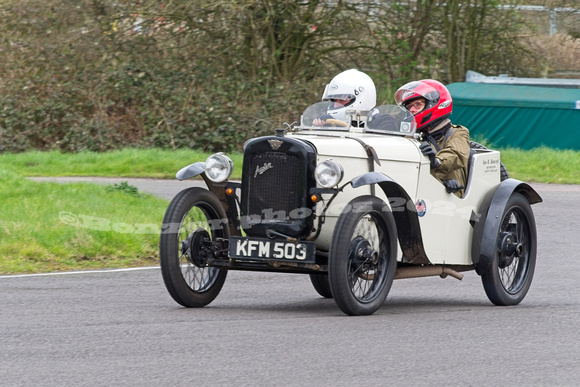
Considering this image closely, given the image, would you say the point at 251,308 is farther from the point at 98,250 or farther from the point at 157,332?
the point at 98,250

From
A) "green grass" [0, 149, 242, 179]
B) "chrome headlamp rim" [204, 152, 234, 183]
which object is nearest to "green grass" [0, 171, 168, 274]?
"chrome headlamp rim" [204, 152, 234, 183]

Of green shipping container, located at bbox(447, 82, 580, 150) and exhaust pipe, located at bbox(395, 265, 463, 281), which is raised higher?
green shipping container, located at bbox(447, 82, 580, 150)

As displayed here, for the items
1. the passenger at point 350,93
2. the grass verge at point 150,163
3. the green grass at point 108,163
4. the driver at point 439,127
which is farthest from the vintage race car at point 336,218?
the grass verge at point 150,163

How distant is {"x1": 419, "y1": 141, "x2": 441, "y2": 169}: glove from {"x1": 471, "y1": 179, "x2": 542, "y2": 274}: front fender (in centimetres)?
66

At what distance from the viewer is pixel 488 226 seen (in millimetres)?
7746

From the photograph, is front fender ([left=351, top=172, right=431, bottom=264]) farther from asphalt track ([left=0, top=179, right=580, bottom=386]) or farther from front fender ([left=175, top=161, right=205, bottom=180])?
front fender ([left=175, top=161, right=205, bottom=180])

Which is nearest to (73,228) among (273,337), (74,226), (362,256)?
(74,226)

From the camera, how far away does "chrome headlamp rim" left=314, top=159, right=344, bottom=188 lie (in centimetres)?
665

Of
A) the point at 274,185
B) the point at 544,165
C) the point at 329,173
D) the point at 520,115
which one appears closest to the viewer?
the point at 329,173

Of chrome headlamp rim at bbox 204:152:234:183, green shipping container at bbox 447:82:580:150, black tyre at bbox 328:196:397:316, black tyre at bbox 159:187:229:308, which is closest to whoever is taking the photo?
black tyre at bbox 328:196:397:316

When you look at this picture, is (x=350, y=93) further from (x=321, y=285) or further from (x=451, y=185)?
(x=321, y=285)

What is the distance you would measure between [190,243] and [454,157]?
7.10 feet

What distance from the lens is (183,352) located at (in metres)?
5.48

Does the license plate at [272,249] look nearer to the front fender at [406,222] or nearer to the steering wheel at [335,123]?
the front fender at [406,222]
